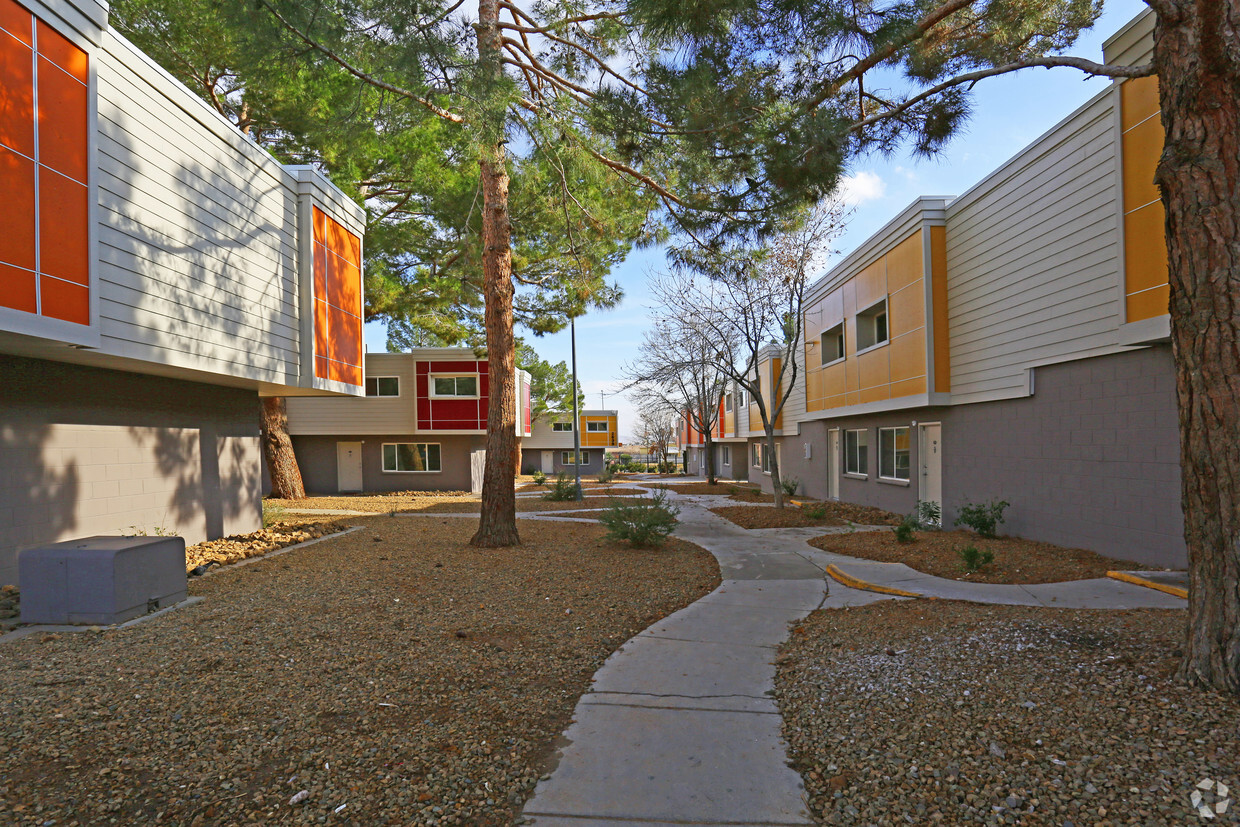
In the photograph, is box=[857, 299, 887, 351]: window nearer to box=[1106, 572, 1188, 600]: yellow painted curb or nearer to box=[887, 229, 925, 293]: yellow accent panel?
box=[887, 229, 925, 293]: yellow accent panel

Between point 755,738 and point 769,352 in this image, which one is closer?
point 755,738

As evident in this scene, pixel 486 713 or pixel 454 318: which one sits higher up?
pixel 454 318

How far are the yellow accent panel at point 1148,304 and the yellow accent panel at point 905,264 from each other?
4.90 meters

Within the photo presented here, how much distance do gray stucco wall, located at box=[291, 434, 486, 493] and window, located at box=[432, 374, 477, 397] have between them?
1855mm

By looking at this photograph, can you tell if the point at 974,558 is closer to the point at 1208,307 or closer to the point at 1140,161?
the point at 1208,307

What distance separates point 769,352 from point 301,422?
699 inches

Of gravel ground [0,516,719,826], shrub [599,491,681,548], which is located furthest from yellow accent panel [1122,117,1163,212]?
shrub [599,491,681,548]

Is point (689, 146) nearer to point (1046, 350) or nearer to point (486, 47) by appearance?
point (486, 47)

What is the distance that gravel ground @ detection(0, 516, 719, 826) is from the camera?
2947 millimetres

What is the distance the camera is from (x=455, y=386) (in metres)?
23.8

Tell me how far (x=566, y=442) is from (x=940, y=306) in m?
33.3

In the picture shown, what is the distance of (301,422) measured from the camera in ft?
78.6

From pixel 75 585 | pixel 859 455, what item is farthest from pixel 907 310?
pixel 75 585

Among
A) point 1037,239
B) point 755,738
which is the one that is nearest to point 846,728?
point 755,738
